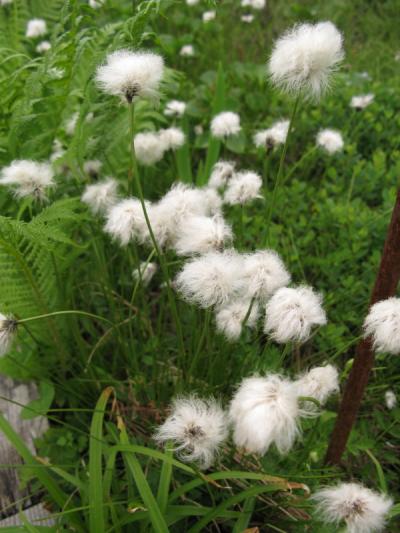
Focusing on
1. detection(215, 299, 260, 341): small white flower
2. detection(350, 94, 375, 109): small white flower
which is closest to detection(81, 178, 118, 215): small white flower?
detection(215, 299, 260, 341): small white flower

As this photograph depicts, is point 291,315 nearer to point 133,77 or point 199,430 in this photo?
point 199,430

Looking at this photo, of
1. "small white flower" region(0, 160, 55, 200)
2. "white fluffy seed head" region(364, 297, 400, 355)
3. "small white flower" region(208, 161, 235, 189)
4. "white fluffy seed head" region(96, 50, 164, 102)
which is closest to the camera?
"white fluffy seed head" region(364, 297, 400, 355)

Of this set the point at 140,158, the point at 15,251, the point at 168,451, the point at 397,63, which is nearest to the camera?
the point at 168,451

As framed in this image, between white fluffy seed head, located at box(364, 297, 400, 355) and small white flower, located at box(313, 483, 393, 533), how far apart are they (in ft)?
1.06

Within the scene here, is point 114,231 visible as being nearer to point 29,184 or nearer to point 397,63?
point 29,184

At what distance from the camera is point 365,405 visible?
1721 millimetres

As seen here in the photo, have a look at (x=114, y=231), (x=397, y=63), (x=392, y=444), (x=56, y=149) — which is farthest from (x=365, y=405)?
(x=397, y=63)

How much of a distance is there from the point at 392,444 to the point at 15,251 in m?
1.37

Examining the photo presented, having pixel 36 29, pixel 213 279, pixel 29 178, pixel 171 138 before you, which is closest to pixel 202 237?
pixel 213 279

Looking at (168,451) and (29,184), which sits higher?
(29,184)

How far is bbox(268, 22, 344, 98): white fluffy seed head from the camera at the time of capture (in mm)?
990

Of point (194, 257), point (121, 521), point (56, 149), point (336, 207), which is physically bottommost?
point (121, 521)

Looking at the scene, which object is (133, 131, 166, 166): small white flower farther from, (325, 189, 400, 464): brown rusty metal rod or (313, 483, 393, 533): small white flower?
(313, 483, 393, 533): small white flower

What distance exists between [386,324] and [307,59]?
57 cm
